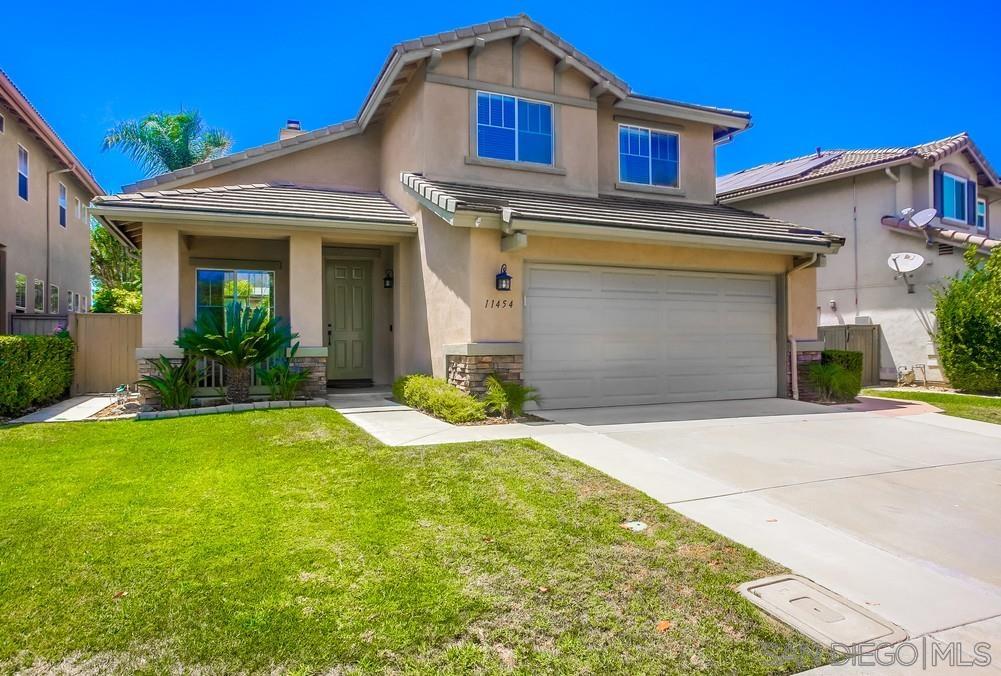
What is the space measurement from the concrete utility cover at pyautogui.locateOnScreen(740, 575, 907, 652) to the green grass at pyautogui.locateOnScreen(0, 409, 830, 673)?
4.8 inches

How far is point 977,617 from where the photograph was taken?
310 centimetres

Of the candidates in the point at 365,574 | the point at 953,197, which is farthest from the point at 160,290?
the point at 953,197

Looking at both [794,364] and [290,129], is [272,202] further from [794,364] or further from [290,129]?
[794,364]

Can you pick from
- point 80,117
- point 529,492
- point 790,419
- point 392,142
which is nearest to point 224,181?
point 392,142

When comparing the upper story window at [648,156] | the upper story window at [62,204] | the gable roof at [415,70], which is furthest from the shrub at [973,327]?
the upper story window at [62,204]

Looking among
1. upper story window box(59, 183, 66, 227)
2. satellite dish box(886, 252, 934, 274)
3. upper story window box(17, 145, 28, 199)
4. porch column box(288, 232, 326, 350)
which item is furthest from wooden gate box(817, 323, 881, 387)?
upper story window box(59, 183, 66, 227)

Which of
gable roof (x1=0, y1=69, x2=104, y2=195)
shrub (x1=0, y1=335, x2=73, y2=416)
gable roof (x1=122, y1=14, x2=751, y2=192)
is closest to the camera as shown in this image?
shrub (x1=0, y1=335, x2=73, y2=416)

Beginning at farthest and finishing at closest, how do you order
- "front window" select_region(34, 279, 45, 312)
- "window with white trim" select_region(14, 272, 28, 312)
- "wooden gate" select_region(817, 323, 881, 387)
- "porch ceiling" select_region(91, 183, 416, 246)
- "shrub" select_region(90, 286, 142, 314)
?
1. "shrub" select_region(90, 286, 142, 314)
2. "front window" select_region(34, 279, 45, 312)
3. "wooden gate" select_region(817, 323, 881, 387)
4. "window with white trim" select_region(14, 272, 28, 312)
5. "porch ceiling" select_region(91, 183, 416, 246)

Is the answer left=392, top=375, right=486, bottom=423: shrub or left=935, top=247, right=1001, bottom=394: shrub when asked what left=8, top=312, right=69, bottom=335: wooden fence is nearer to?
left=392, top=375, right=486, bottom=423: shrub

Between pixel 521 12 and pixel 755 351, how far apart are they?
24.6 ft

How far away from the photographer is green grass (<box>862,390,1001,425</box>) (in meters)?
9.80

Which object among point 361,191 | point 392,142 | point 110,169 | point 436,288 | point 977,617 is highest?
point 110,169

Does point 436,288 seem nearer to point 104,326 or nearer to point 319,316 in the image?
point 319,316

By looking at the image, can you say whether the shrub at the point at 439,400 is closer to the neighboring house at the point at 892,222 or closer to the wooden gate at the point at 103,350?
the wooden gate at the point at 103,350
